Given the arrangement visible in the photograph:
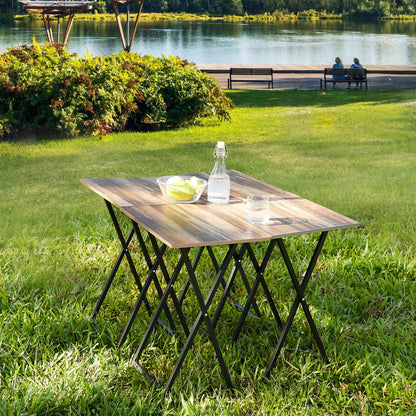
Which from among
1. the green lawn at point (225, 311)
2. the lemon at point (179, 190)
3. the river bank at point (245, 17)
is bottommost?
the green lawn at point (225, 311)

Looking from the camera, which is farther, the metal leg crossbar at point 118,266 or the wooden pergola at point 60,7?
the wooden pergola at point 60,7

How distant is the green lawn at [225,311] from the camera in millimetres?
3127

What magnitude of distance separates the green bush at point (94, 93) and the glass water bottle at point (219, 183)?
7455 mm

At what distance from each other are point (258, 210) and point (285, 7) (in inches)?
4735

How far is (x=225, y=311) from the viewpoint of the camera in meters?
4.08

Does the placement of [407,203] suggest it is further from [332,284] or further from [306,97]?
[306,97]

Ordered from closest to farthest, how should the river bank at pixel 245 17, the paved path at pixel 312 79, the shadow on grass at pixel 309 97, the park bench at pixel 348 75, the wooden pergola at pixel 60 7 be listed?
the shadow on grass at pixel 309 97
the park bench at pixel 348 75
the paved path at pixel 312 79
the wooden pergola at pixel 60 7
the river bank at pixel 245 17

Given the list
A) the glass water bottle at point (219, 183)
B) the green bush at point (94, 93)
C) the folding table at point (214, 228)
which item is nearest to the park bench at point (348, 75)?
the green bush at point (94, 93)

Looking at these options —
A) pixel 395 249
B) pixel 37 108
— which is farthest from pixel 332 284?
pixel 37 108

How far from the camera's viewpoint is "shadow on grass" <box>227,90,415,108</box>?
50.1 feet

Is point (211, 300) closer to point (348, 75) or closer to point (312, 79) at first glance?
point (348, 75)

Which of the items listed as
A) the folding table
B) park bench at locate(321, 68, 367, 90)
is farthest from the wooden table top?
park bench at locate(321, 68, 367, 90)

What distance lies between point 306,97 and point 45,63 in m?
7.68

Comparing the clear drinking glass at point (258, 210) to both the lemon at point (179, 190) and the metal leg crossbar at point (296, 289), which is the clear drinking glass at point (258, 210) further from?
the lemon at point (179, 190)
